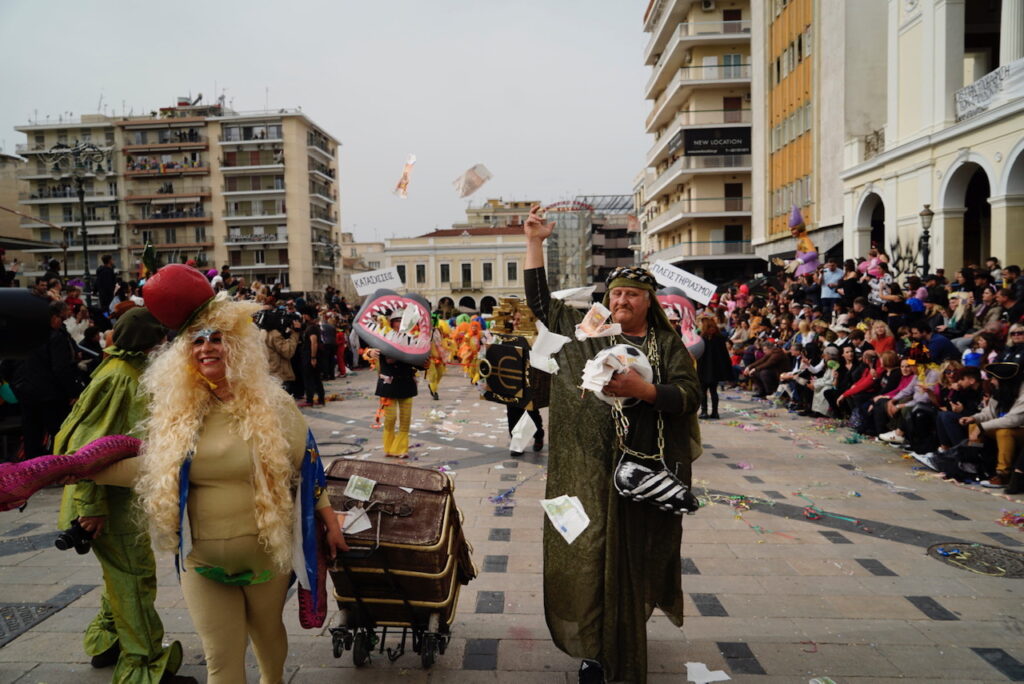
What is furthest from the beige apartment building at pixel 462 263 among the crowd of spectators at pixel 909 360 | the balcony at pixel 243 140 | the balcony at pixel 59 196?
the crowd of spectators at pixel 909 360

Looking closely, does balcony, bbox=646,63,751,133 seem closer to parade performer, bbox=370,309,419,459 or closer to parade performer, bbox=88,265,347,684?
parade performer, bbox=370,309,419,459

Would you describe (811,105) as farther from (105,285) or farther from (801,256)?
(105,285)

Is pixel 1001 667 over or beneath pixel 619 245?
beneath

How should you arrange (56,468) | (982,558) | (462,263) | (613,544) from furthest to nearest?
(462,263), (982,558), (613,544), (56,468)

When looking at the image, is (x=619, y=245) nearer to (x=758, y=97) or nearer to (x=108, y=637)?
(x=758, y=97)

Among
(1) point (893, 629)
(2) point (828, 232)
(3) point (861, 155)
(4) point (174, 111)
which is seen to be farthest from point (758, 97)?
(4) point (174, 111)

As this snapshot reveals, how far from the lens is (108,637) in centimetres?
353

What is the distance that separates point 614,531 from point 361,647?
1.45m

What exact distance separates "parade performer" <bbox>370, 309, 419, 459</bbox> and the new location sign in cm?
Answer: 3589

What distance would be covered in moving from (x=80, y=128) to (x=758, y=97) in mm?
68216

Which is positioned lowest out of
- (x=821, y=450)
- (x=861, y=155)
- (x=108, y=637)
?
(x=821, y=450)

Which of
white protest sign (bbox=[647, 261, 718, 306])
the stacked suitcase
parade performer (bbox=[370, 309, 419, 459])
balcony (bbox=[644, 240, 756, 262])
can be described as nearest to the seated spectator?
white protest sign (bbox=[647, 261, 718, 306])

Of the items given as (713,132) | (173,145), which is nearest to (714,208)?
(713,132)

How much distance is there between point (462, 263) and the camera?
72625mm
